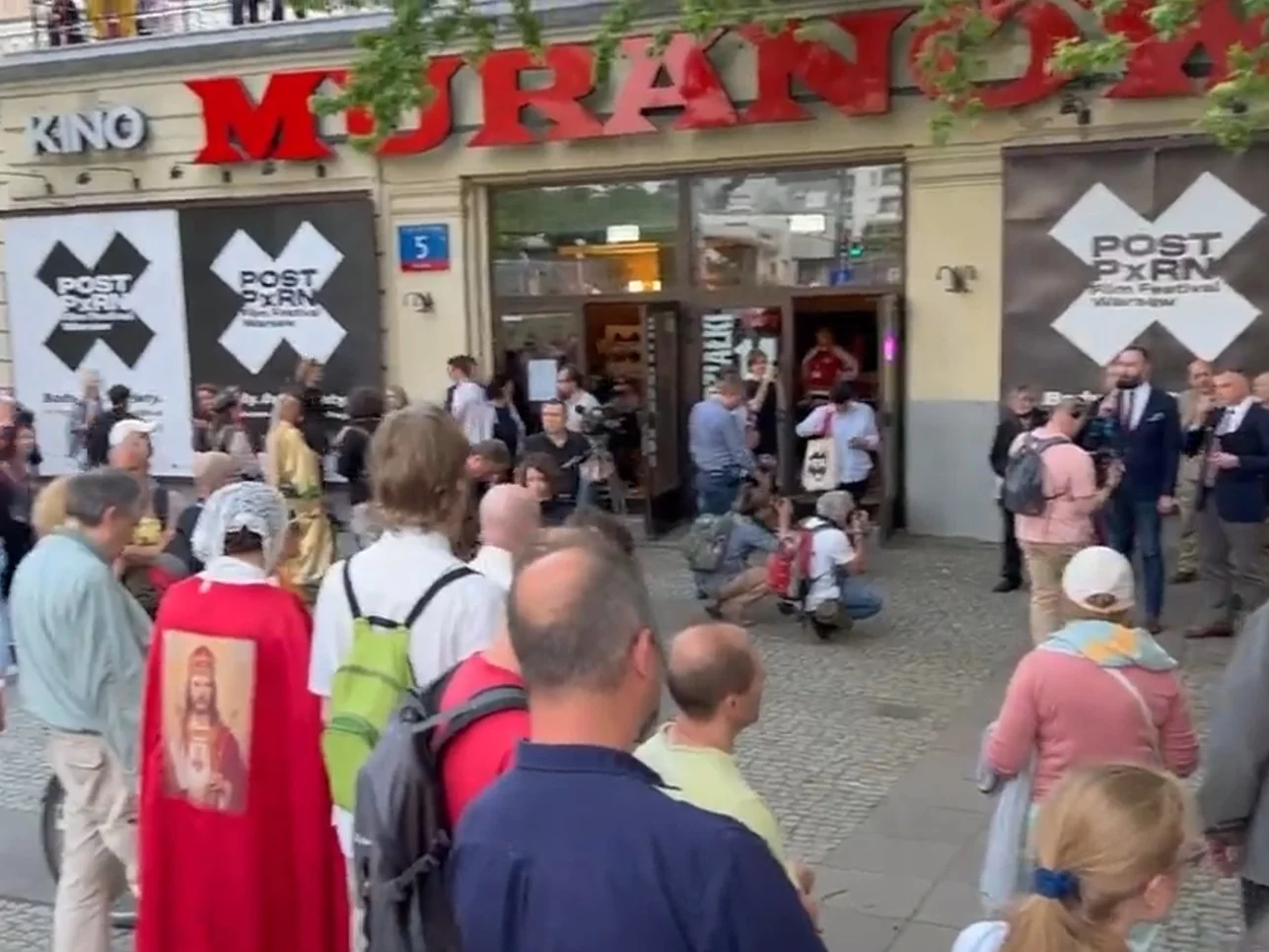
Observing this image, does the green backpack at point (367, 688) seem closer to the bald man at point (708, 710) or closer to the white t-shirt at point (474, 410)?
the bald man at point (708, 710)

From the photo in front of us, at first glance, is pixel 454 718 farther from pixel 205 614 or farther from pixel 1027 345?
pixel 1027 345

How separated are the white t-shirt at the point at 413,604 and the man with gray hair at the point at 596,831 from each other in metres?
1.12

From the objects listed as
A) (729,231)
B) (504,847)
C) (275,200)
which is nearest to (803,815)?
(504,847)

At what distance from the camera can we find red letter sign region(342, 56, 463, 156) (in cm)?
1437

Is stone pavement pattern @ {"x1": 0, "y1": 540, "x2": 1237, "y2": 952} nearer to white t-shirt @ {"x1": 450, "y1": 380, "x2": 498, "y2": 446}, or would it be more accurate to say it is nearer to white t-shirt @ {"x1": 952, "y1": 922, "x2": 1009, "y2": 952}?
white t-shirt @ {"x1": 952, "y1": 922, "x2": 1009, "y2": 952}

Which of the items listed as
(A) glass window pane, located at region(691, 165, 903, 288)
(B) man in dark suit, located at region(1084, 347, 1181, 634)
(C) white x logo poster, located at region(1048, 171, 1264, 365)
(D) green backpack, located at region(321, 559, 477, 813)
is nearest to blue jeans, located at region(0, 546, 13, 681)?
(D) green backpack, located at region(321, 559, 477, 813)

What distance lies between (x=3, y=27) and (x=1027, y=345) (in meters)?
13.2

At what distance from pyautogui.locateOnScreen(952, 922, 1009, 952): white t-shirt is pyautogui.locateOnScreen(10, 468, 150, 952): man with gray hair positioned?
271cm

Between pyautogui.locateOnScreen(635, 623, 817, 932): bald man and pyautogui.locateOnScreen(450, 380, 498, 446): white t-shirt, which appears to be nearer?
pyautogui.locateOnScreen(635, 623, 817, 932): bald man

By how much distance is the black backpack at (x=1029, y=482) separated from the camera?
805 cm

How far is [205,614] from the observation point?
12.1ft

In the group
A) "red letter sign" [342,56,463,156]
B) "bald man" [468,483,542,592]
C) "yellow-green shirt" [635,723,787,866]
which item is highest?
"red letter sign" [342,56,463,156]

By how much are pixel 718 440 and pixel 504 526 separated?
785 cm

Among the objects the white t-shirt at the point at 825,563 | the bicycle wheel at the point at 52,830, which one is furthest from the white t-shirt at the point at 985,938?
the white t-shirt at the point at 825,563
